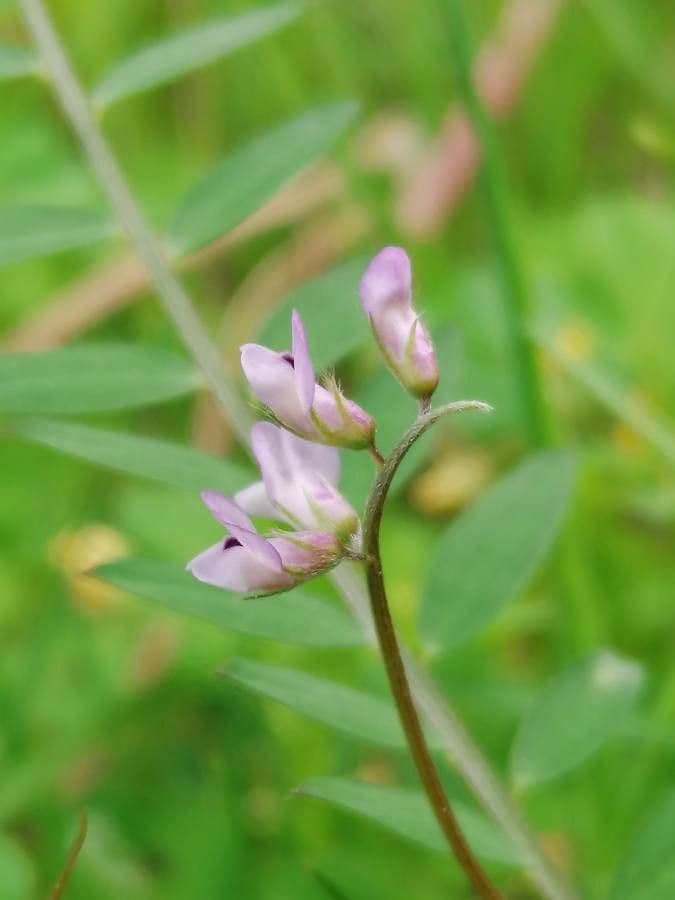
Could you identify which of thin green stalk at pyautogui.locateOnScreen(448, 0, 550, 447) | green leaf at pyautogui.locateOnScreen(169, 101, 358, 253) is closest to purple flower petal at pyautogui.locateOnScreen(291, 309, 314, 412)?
green leaf at pyautogui.locateOnScreen(169, 101, 358, 253)

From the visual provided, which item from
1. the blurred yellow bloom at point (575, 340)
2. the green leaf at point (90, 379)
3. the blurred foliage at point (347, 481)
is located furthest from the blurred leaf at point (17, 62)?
the blurred yellow bloom at point (575, 340)

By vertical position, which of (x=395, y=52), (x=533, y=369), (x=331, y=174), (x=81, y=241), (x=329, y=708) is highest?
(x=395, y=52)

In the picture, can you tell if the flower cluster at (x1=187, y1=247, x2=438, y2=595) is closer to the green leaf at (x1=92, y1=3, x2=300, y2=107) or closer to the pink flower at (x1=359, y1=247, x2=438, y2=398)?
the pink flower at (x1=359, y1=247, x2=438, y2=398)

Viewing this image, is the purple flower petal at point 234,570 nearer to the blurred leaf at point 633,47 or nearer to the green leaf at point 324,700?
the green leaf at point 324,700

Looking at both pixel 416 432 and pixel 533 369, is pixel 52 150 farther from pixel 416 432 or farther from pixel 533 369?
pixel 416 432

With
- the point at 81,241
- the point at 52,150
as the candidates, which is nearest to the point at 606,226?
the point at 52,150

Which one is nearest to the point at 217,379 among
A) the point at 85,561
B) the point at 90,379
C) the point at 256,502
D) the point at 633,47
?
the point at 90,379

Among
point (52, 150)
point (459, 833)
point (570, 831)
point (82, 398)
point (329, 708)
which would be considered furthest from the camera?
point (52, 150)

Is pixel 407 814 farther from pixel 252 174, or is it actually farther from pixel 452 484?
pixel 452 484
